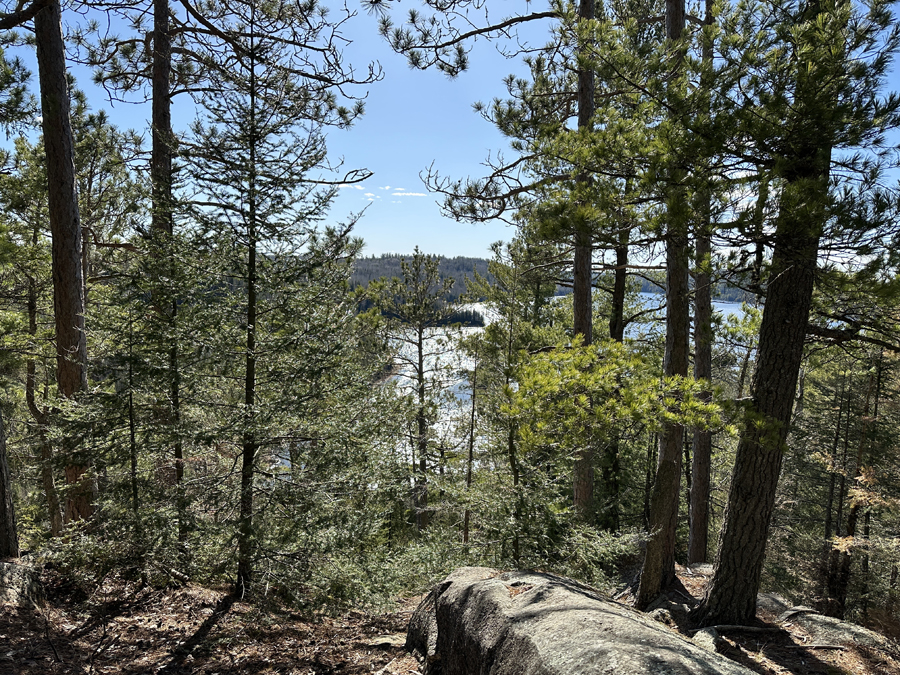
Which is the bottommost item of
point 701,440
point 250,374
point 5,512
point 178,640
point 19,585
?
point 178,640

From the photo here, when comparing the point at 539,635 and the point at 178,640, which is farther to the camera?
the point at 178,640

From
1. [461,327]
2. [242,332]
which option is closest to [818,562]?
[461,327]

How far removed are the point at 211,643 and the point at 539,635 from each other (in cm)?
348

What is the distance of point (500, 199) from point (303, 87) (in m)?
3.73

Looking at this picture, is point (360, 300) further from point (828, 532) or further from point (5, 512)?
point (828, 532)

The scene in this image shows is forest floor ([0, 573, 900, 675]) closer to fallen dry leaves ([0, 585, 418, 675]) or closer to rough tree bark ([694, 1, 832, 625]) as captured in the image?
fallen dry leaves ([0, 585, 418, 675])

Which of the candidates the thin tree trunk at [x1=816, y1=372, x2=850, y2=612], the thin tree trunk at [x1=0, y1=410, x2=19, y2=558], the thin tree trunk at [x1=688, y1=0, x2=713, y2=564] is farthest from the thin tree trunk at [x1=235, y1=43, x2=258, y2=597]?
the thin tree trunk at [x1=816, y1=372, x2=850, y2=612]

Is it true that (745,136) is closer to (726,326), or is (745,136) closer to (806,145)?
(806,145)

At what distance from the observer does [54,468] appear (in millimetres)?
5262

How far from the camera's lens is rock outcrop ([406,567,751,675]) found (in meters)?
2.43

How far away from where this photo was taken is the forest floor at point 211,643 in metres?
4.06

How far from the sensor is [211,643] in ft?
14.9

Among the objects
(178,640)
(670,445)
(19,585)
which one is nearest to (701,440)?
(670,445)

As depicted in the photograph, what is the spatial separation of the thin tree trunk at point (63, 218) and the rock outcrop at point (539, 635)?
490 cm
